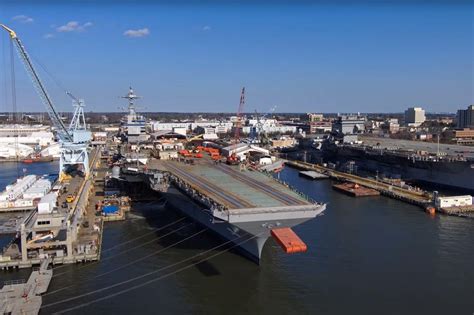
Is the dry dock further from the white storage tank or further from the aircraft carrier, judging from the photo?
the aircraft carrier

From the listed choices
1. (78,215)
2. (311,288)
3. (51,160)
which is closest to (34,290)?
(78,215)

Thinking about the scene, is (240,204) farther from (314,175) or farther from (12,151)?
(12,151)

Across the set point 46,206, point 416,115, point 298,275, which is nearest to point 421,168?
point 298,275

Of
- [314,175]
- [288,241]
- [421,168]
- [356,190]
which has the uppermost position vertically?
[421,168]

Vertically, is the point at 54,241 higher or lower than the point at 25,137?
lower

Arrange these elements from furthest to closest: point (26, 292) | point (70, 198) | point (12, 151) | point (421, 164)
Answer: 1. point (12, 151)
2. point (421, 164)
3. point (70, 198)
4. point (26, 292)

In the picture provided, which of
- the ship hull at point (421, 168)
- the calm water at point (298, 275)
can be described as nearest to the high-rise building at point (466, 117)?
the ship hull at point (421, 168)

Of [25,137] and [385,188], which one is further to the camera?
[25,137]
